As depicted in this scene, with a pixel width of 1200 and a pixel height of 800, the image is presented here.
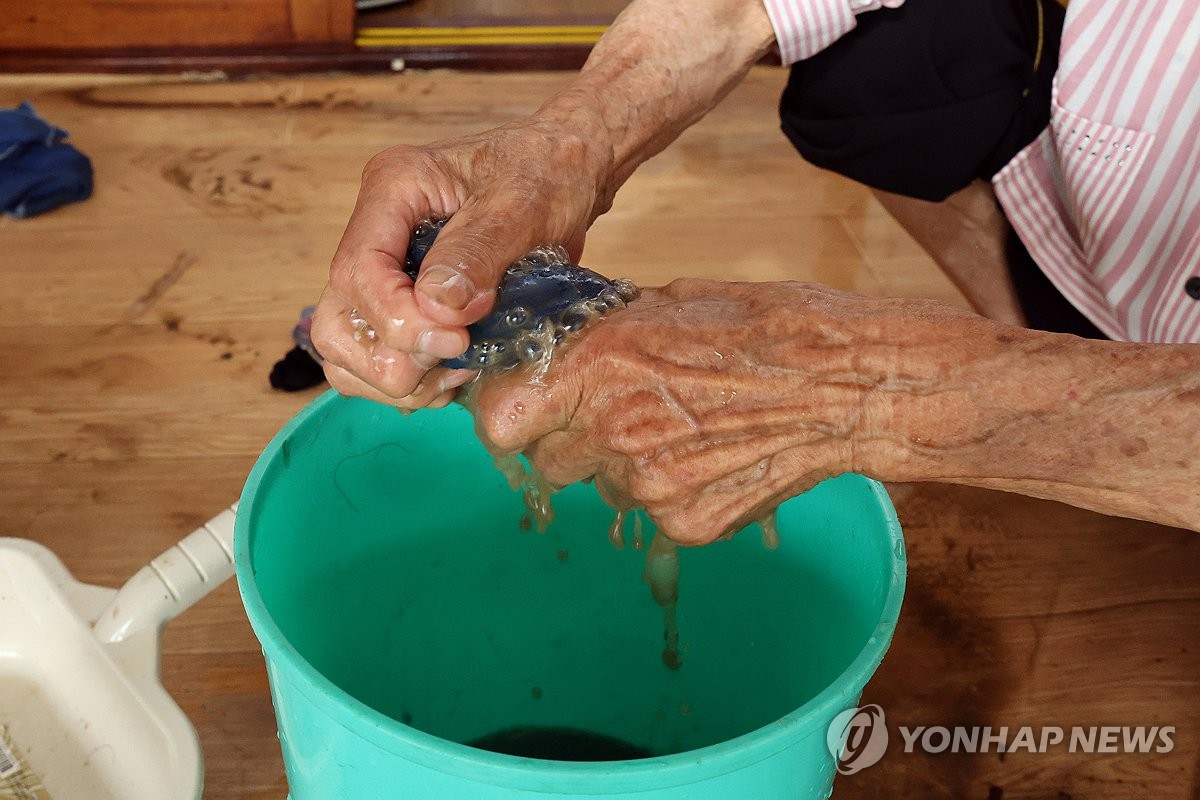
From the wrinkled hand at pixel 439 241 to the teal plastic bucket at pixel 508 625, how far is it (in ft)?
0.22

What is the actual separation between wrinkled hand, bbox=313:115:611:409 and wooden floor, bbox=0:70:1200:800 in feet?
1.28

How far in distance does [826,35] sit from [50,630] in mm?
751

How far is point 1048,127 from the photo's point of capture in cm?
101

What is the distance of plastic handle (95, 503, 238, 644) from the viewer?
703 millimetres

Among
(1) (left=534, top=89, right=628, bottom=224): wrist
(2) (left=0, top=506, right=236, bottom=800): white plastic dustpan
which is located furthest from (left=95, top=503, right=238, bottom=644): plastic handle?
(1) (left=534, top=89, right=628, bottom=224): wrist

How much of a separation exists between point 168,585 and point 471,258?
28 centimetres

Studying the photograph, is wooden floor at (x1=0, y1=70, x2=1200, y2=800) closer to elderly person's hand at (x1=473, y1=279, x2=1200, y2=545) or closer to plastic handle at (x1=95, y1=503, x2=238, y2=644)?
plastic handle at (x1=95, y1=503, x2=238, y2=644)

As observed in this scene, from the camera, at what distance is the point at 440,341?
58 centimetres

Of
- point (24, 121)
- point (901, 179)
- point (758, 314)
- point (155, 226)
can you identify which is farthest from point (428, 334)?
point (24, 121)

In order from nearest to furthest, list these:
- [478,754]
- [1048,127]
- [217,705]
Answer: [478,754] < [217,705] < [1048,127]

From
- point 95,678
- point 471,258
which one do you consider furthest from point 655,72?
point 95,678

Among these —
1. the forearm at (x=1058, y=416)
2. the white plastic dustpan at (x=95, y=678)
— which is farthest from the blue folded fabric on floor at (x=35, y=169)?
the forearm at (x=1058, y=416)

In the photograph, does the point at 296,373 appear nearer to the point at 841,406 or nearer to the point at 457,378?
the point at 457,378

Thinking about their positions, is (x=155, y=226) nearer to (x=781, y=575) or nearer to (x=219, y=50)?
(x=219, y=50)
